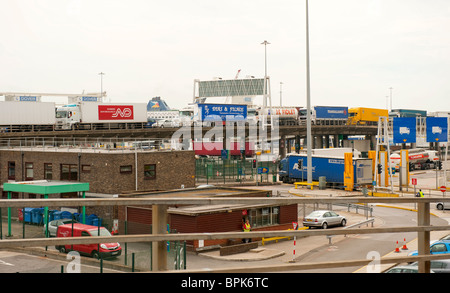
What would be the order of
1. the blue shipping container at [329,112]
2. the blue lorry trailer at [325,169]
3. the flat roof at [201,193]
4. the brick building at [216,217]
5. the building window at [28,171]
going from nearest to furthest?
the brick building at [216,217] < the flat roof at [201,193] < the building window at [28,171] < the blue lorry trailer at [325,169] < the blue shipping container at [329,112]

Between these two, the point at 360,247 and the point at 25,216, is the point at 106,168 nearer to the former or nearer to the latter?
the point at 360,247

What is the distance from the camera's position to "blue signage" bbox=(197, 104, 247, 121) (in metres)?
78.9

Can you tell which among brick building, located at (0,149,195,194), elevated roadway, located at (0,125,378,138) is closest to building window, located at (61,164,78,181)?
brick building, located at (0,149,195,194)

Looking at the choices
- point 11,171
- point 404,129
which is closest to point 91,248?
point 11,171

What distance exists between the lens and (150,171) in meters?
35.2

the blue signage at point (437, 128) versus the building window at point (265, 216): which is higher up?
the blue signage at point (437, 128)

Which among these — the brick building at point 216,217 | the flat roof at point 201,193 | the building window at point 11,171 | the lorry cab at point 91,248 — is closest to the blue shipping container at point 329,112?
the flat roof at point 201,193

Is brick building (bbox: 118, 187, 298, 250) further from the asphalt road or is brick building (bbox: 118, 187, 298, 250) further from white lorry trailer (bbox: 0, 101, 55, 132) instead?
white lorry trailer (bbox: 0, 101, 55, 132)

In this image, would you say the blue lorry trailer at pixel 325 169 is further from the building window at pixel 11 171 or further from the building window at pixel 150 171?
the building window at pixel 11 171

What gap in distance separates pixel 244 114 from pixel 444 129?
38662mm

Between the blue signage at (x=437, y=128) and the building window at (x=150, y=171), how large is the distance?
27524 mm

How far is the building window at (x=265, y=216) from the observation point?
1058 inches

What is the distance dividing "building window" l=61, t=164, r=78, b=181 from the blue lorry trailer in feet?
86.7
